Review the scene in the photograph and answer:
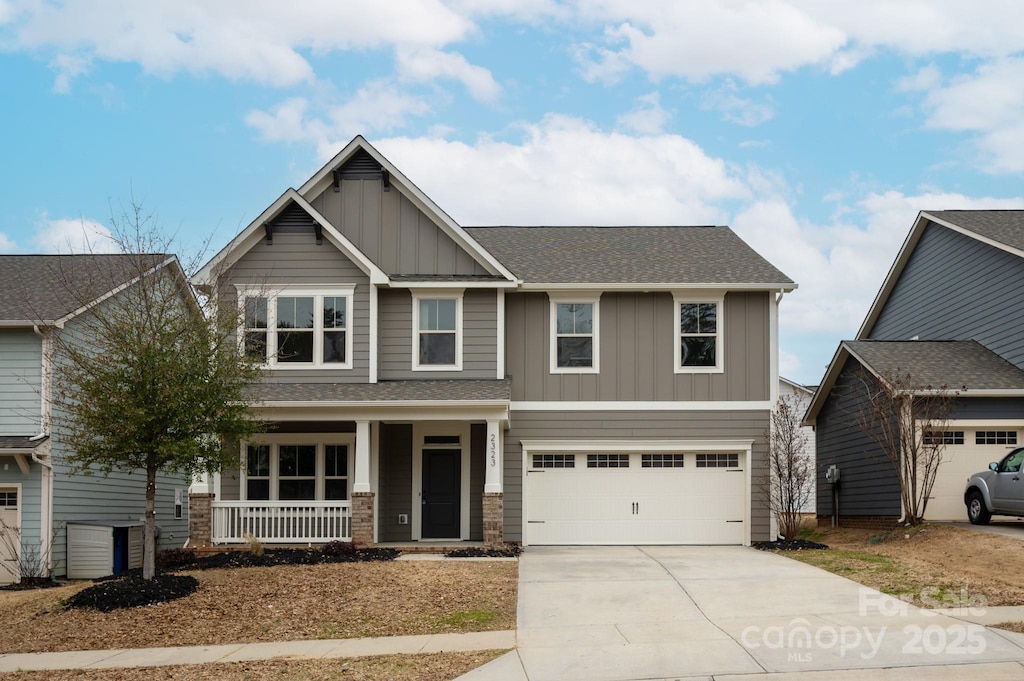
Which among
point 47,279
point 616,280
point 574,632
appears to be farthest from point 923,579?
point 47,279

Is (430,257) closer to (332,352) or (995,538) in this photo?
(332,352)

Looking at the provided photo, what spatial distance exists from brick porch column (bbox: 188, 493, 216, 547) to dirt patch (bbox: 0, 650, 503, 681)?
8.45 meters

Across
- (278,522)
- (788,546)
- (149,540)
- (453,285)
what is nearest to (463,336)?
(453,285)

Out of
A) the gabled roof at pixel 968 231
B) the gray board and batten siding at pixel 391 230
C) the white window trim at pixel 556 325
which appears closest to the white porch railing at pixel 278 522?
Result: the gray board and batten siding at pixel 391 230

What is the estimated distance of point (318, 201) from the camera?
74.8 feet

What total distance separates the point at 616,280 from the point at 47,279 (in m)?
12.2

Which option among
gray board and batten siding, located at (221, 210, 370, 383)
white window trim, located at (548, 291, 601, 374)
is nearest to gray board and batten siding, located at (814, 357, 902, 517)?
white window trim, located at (548, 291, 601, 374)

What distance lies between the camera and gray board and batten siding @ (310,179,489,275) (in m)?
22.3

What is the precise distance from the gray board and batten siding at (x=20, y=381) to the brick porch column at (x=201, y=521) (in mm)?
3363

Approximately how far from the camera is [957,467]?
22.3m

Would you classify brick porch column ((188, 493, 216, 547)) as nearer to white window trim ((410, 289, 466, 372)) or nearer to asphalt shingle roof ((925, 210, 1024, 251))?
white window trim ((410, 289, 466, 372))

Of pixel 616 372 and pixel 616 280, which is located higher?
pixel 616 280

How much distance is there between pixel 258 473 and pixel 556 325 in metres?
7.14

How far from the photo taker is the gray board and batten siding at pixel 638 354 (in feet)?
73.6
